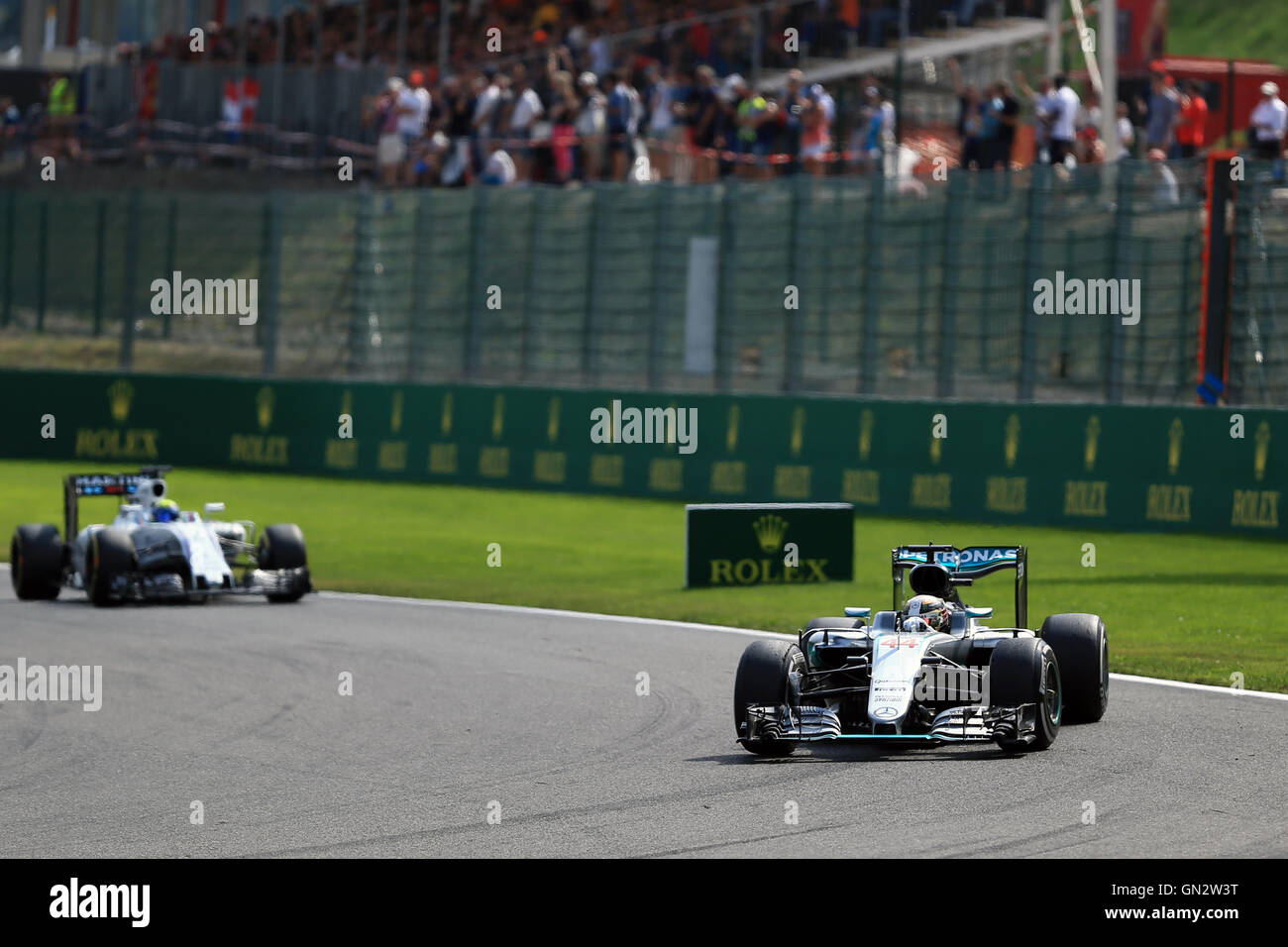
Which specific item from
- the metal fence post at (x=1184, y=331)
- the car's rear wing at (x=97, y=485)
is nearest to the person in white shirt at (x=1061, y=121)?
the metal fence post at (x=1184, y=331)

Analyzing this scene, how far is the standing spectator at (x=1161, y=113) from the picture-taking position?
2689cm

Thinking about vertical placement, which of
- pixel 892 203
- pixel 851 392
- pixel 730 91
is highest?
pixel 730 91

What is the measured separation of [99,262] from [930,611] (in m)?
25.6

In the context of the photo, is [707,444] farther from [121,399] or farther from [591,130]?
[121,399]

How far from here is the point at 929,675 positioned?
1048cm

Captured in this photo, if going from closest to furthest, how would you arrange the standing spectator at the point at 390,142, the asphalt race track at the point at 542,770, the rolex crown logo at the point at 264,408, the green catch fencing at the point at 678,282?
the asphalt race track at the point at 542,770 < the green catch fencing at the point at 678,282 < the rolex crown logo at the point at 264,408 < the standing spectator at the point at 390,142

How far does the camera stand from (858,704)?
10805 mm

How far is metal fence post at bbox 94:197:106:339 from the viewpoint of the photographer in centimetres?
3416

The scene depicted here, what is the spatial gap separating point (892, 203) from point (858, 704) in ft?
51.8

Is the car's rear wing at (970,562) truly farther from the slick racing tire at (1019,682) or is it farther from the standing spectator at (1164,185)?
the standing spectator at (1164,185)

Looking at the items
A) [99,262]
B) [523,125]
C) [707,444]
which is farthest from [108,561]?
[99,262]
